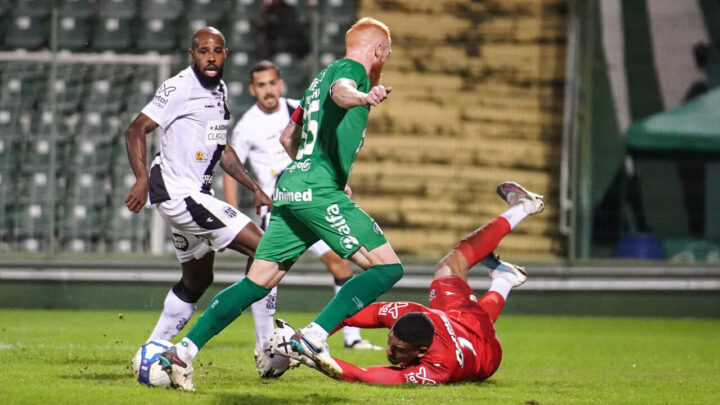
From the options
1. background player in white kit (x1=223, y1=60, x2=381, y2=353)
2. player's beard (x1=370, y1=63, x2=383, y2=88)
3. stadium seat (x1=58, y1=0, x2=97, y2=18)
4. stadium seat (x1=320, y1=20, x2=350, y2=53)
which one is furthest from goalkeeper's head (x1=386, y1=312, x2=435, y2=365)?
stadium seat (x1=58, y1=0, x2=97, y2=18)

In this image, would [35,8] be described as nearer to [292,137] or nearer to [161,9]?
[161,9]

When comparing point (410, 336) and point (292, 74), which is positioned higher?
point (292, 74)

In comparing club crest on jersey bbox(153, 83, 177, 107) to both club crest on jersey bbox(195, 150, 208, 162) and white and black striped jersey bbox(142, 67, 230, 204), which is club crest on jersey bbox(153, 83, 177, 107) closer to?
white and black striped jersey bbox(142, 67, 230, 204)

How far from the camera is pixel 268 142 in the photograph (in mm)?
9922

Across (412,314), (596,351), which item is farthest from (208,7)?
(412,314)

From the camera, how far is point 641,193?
13.9 m

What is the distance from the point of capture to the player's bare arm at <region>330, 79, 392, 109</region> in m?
5.24

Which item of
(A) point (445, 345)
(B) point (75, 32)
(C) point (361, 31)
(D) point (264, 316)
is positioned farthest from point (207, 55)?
(B) point (75, 32)

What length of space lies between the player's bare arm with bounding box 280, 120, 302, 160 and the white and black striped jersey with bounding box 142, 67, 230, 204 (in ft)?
2.83

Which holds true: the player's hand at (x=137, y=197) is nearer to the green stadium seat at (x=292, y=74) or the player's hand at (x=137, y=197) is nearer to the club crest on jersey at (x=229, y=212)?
the club crest on jersey at (x=229, y=212)

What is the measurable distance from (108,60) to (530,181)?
549 cm

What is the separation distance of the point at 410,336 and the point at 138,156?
2061mm

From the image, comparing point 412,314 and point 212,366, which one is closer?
point 412,314

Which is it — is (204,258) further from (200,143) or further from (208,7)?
(208,7)
